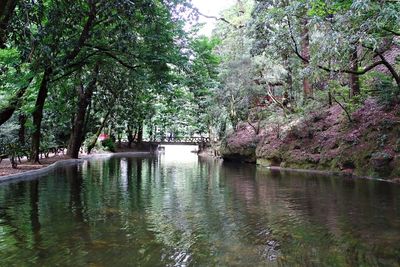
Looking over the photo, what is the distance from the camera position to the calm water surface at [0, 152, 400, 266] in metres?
5.38

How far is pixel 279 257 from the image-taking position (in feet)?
17.9

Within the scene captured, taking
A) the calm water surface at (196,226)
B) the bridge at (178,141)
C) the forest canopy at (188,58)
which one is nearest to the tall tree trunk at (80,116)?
the forest canopy at (188,58)

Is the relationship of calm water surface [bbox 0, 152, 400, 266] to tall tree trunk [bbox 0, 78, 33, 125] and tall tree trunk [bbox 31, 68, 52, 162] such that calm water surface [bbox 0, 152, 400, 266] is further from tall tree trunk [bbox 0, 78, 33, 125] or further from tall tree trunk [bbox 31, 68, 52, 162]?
tall tree trunk [bbox 31, 68, 52, 162]

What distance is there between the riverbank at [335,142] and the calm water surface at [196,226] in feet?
11.2

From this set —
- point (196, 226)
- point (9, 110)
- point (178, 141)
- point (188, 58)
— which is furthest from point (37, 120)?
point (178, 141)

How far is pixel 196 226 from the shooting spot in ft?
23.7

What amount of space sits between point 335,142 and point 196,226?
13422 millimetres

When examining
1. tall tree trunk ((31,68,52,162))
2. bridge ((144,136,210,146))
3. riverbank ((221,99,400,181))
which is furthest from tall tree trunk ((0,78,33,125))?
bridge ((144,136,210,146))

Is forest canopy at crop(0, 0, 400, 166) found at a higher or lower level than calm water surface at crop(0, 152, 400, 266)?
higher

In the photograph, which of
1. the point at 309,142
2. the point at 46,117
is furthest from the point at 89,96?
the point at 309,142

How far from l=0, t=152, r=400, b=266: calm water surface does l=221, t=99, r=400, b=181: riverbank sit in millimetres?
3409

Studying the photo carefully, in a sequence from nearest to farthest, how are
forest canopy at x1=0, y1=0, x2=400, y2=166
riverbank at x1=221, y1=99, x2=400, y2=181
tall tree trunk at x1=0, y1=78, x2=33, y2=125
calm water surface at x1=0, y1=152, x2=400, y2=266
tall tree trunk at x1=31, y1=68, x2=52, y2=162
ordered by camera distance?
calm water surface at x1=0, y1=152, x2=400, y2=266
forest canopy at x1=0, y1=0, x2=400, y2=166
tall tree trunk at x1=0, y1=78, x2=33, y2=125
riverbank at x1=221, y1=99, x2=400, y2=181
tall tree trunk at x1=31, y1=68, x2=52, y2=162

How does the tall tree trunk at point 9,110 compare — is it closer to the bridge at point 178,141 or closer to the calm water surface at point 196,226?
the calm water surface at point 196,226

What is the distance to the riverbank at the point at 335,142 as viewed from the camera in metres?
15.5
